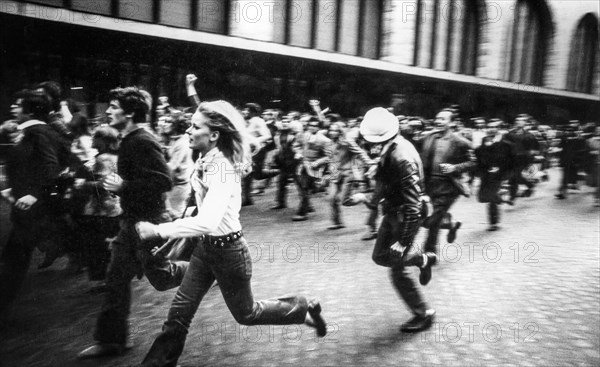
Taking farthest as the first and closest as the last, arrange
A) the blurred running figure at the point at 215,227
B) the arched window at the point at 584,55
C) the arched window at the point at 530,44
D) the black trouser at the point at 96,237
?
the arched window at the point at 530,44
the arched window at the point at 584,55
the black trouser at the point at 96,237
the blurred running figure at the point at 215,227

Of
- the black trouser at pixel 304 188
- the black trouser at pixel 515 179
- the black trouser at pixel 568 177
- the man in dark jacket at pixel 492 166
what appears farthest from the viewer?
the black trouser at pixel 568 177

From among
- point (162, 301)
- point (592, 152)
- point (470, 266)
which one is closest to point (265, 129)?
point (162, 301)

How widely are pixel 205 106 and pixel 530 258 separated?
4.21 m

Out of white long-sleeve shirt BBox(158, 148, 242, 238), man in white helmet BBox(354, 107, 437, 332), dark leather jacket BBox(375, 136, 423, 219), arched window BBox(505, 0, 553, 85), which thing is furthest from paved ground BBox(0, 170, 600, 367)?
arched window BBox(505, 0, 553, 85)

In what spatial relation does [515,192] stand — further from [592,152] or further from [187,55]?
[187,55]

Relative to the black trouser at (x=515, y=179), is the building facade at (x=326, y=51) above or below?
above

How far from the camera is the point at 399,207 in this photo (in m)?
3.74

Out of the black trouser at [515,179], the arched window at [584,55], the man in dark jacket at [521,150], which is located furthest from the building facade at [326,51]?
the black trouser at [515,179]

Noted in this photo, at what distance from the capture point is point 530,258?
5512mm

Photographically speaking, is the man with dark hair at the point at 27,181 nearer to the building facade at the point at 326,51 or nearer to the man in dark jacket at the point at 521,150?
the building facade at the point at 326,51

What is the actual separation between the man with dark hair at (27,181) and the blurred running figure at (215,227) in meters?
1.19

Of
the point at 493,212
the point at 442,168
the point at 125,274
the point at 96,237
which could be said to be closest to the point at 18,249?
the point at 96,237

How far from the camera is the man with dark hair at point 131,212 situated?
2926mm

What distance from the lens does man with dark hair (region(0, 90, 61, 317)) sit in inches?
129
